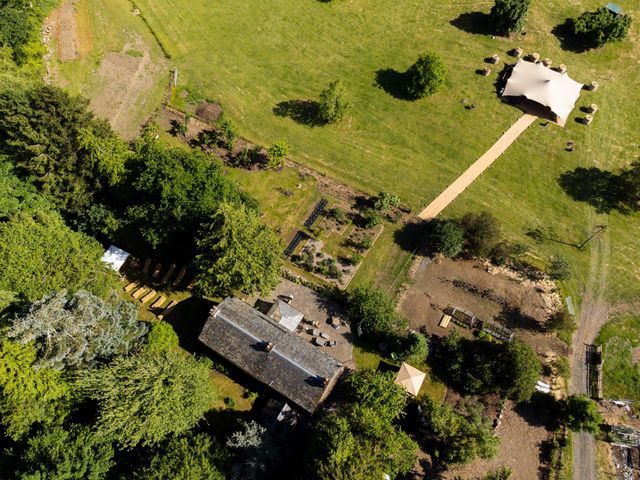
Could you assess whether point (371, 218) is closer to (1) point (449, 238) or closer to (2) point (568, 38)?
(1) point (449, 238)

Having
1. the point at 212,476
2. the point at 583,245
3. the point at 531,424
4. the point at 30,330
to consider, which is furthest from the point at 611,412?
the point at 30,330

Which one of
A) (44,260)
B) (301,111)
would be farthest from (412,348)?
(301,111)

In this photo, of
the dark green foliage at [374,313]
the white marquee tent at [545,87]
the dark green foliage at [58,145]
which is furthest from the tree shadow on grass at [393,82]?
the dark green foliage at [58,145]

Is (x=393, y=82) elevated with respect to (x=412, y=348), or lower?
elevated

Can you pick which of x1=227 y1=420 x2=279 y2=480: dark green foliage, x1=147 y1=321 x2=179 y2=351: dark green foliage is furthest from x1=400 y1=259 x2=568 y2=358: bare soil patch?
x1=147 y1=321 x2=179 y2=351: dark green foliage

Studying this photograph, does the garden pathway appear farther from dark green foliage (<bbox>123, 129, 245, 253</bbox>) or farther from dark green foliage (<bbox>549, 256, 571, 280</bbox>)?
dark green foliage (<bbox>123, 129, 245, 253</bbox>)

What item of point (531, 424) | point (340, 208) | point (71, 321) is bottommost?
point (71, 321)

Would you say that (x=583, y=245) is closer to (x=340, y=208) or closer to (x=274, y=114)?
(x=340, y=208)
